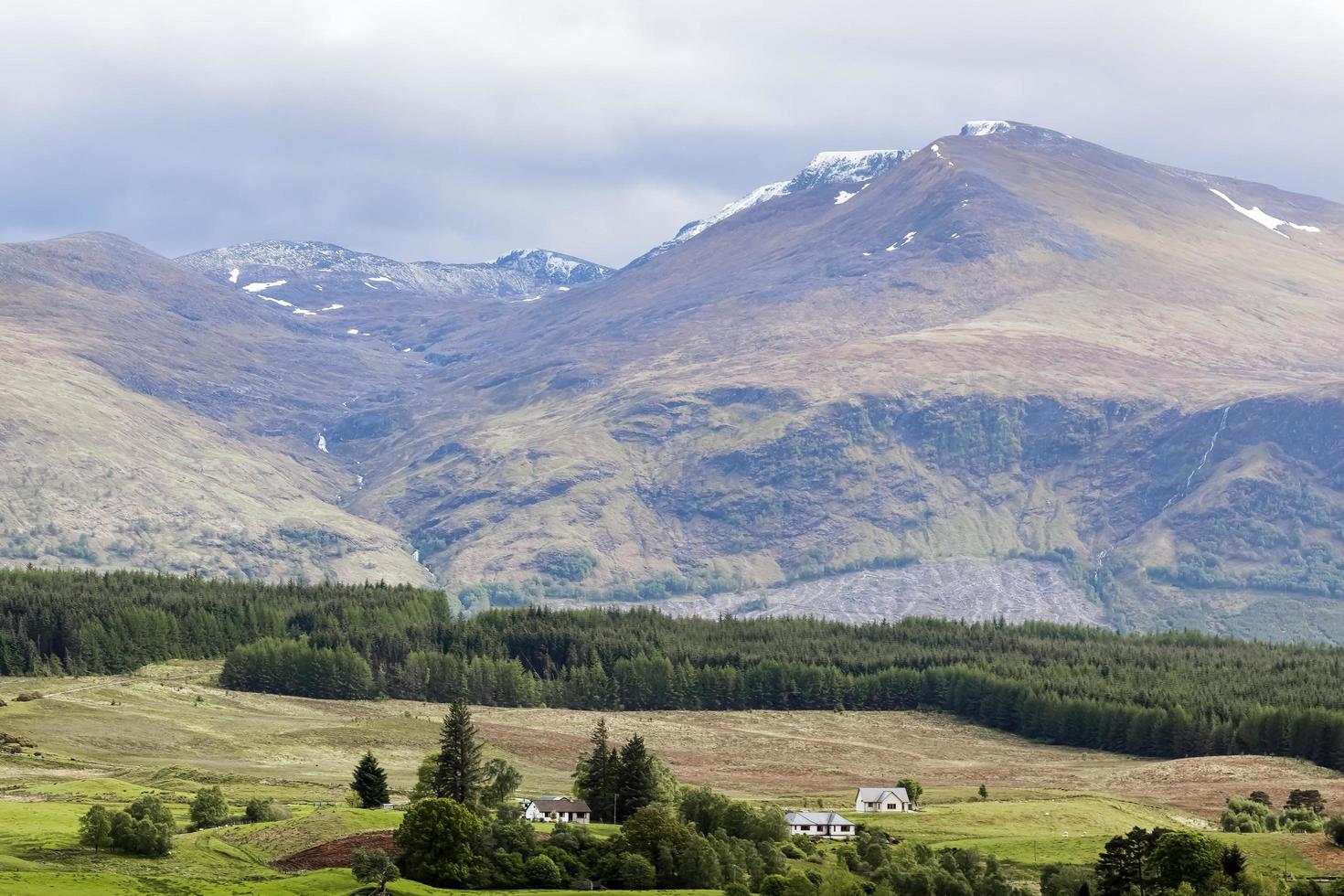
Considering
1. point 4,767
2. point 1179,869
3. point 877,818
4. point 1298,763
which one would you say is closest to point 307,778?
point 4,767

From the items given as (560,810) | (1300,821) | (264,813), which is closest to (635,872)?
(560,810)

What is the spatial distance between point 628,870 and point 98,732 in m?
85.5

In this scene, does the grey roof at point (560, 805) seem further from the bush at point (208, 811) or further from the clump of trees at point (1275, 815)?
the clump of trees at point (1275, 815)

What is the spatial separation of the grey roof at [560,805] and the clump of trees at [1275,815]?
4688 cm

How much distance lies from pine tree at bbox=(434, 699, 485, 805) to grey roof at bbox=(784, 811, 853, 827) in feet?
72.9

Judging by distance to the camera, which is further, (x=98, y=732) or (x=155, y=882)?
(x=98, y=732)

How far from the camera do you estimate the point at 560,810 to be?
12619 cm

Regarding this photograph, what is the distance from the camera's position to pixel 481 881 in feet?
327

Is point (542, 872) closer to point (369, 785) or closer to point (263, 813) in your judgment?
point (263, 813)

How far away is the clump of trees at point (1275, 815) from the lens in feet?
455

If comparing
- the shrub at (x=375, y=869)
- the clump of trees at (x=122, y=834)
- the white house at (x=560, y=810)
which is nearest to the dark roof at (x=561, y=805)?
the white house at (x=560, y=810)

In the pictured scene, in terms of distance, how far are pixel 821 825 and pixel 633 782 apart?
44.0 ft

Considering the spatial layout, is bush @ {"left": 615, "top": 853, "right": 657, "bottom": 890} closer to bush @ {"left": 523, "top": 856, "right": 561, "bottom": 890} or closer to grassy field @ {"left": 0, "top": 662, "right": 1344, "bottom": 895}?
bush @ {"left": 523, "top": 856, "right": 561, "bottom": 890}

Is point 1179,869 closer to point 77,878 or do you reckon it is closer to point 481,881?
point 481,881
